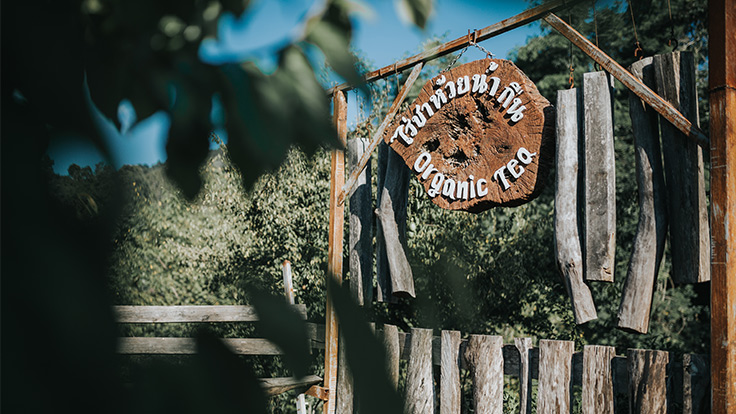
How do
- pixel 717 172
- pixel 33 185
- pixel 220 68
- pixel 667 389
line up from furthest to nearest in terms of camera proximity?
pixel 667 389 → pixel 717 172 → pixel 220 68 → pixel 33 185

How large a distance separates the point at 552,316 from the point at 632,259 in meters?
3.89

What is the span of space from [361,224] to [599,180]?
4.42 feet

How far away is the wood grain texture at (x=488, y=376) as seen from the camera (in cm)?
261

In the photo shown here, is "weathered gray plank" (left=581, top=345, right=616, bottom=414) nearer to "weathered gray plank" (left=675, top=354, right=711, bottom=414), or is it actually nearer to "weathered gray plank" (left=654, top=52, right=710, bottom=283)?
"weathered gray plank" (left=675, top=354, right=711, bottom=414)

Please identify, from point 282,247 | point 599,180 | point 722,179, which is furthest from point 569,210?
point 282,247

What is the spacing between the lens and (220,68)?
0.39 meters

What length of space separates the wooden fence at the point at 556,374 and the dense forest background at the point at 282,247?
29 centimetres

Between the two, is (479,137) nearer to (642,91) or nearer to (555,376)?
(642,91)

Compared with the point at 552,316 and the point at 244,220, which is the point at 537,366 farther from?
the point at 244,220

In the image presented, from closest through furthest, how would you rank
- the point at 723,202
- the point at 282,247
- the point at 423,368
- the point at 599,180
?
1. the point at 723,202
2. the point at 599,180
3. the point at 423,368
4. the point at 282,247

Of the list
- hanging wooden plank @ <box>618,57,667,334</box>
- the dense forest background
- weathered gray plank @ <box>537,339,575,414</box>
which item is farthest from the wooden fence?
the dense forest background

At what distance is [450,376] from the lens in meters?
2.81

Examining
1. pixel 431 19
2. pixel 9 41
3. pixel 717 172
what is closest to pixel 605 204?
pixel 717 172

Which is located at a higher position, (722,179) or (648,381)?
(722,179)
